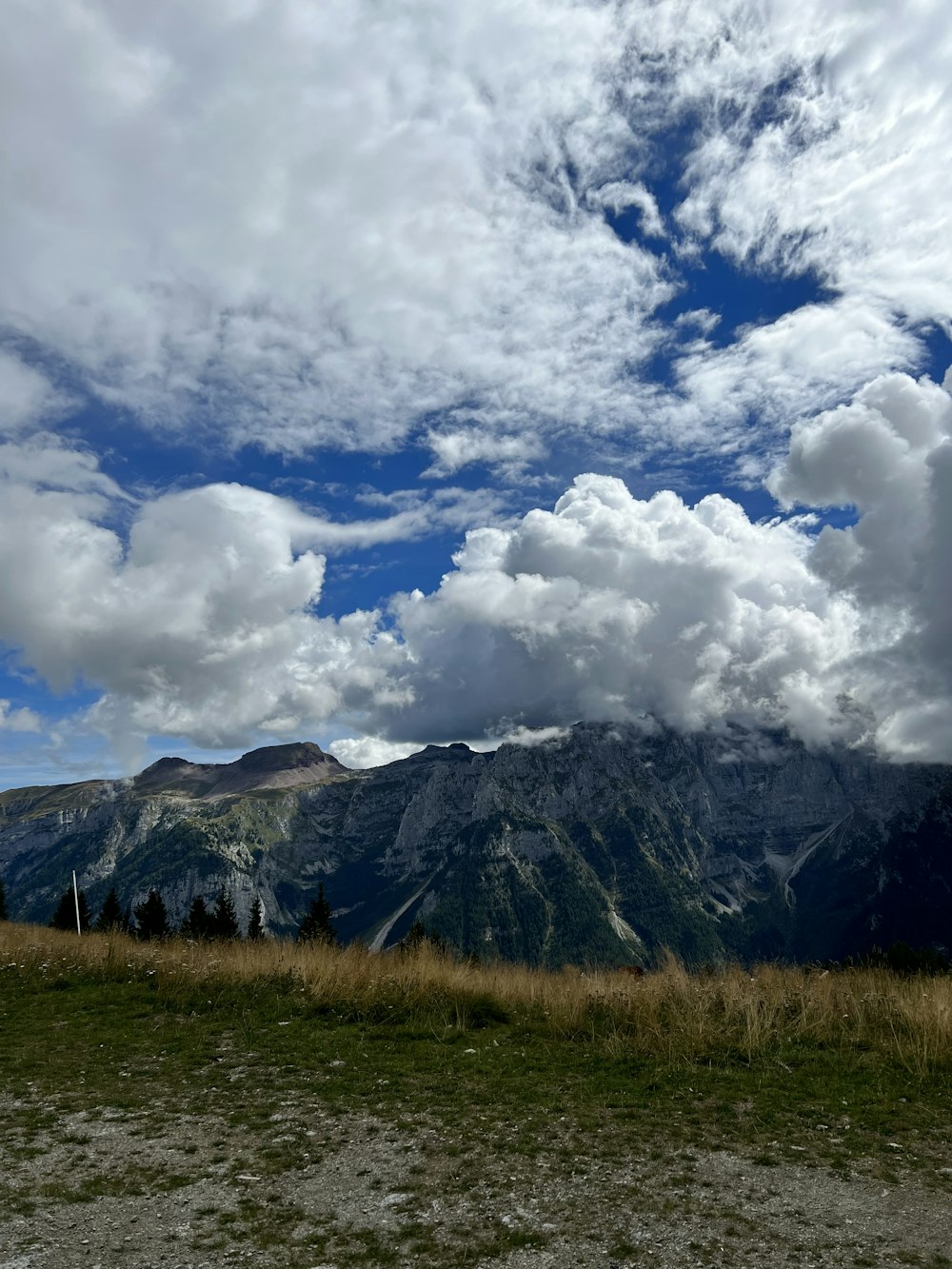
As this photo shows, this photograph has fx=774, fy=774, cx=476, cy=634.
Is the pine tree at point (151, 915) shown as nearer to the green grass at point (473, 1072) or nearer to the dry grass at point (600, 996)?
the dry grass at point (600, 996)

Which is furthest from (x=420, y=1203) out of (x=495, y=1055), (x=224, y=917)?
(x=224, y=917)

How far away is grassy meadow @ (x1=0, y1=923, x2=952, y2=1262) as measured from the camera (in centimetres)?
926

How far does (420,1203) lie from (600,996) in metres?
8.63

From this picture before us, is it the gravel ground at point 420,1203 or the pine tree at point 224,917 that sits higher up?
the gravel ground at point 420,1203

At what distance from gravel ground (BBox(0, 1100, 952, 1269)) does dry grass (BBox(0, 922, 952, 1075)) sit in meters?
4.59

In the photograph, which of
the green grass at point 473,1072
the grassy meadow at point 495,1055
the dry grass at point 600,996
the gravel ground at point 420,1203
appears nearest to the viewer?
the gravel ground at point 420,1203

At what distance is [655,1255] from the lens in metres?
6.41

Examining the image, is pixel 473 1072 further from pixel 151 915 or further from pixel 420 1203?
pixel 151 915

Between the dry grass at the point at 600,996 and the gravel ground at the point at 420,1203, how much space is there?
459 centimetres

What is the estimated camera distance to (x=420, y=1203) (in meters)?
7.52

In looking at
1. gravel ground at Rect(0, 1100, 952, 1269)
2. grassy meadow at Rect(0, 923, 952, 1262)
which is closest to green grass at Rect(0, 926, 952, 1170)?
grassy meadow at Rect(0, 923, 952, 1262)

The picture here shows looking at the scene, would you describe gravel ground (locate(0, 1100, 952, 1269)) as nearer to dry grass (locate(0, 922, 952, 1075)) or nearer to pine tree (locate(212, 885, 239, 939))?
dry grass (locate(0, 922, 952, 1075))

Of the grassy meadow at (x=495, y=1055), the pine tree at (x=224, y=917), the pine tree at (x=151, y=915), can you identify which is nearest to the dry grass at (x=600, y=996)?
the grassy meadow at (x=495, y=1055)

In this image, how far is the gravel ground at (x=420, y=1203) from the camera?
6496 millimetres
